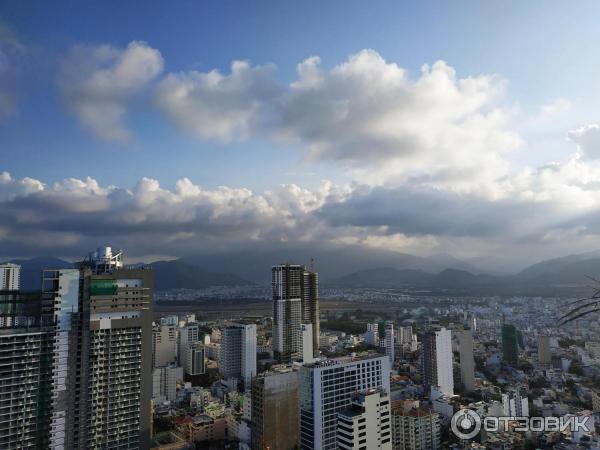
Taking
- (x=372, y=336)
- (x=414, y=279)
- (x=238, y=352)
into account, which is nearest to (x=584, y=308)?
(x=238, y=352)

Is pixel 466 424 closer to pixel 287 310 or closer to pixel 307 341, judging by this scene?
pixel 307 341

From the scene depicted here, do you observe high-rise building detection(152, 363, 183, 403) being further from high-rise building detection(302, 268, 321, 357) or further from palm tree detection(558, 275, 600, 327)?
palm tree detection(558, 275, 600, 327)

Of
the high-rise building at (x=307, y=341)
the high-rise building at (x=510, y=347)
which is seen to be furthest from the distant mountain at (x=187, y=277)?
the high-rise building at (x=510, y=347)

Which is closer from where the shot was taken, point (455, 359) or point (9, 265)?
point (9, 265)

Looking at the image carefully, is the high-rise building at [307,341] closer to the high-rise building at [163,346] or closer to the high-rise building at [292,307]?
the high-rise building at [292,307]

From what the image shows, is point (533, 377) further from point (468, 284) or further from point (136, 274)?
point (468, 284)

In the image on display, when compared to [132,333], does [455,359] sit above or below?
below

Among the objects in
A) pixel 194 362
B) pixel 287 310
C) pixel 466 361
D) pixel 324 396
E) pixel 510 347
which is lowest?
pixel 194 362

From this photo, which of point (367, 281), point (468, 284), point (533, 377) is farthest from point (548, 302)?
point (367, 281)
